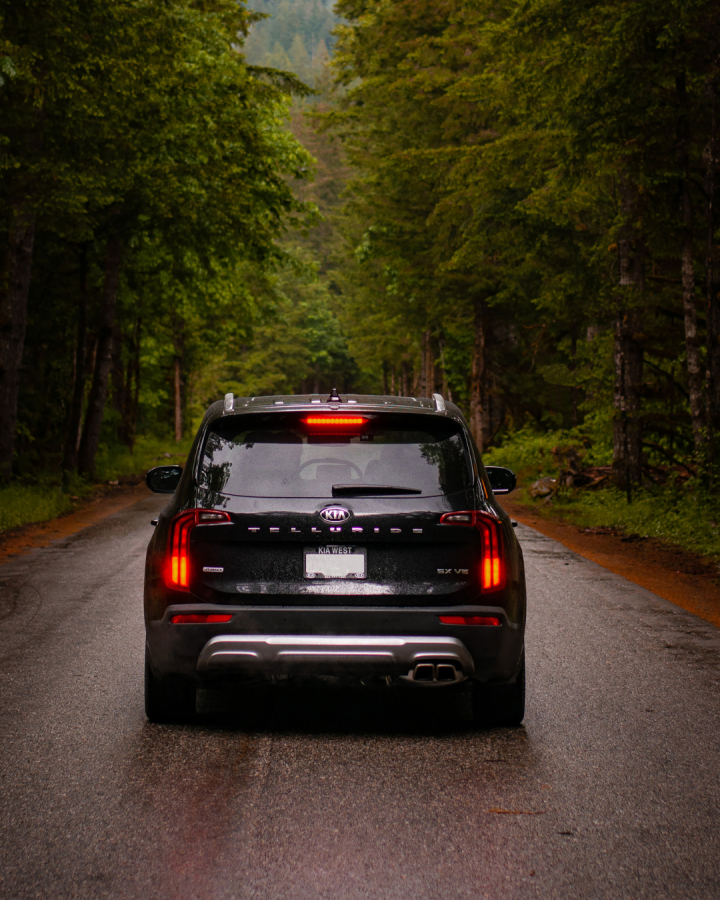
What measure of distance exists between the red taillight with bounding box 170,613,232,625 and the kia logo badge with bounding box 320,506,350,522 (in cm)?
69

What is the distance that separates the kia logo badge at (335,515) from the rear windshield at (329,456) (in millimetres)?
97

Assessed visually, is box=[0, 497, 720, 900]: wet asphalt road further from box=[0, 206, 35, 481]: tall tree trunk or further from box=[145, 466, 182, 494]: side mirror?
box=[0, 206, 35, 481]: tall tree trunk

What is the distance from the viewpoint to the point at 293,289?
104188 mm

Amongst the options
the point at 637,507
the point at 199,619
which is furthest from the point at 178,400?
the point at 199,619

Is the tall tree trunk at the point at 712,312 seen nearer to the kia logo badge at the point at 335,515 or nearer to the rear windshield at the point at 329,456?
the rear windshield at the point at 329,456

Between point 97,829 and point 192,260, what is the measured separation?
2310cm

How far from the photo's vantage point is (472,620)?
523 cm

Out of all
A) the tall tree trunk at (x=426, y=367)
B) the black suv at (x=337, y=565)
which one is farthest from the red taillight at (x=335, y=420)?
the tall tree trunk at (x=426, y=367)

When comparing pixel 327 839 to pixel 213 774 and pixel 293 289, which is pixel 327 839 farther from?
pixel 293 289

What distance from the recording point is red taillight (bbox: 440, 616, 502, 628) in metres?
5.20

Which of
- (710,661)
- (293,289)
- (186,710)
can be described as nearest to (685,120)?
(710,661)

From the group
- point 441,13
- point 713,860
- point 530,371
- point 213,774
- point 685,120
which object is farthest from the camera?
point 530,371

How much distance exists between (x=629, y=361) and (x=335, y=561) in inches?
579

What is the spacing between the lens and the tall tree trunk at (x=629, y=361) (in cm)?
1850
